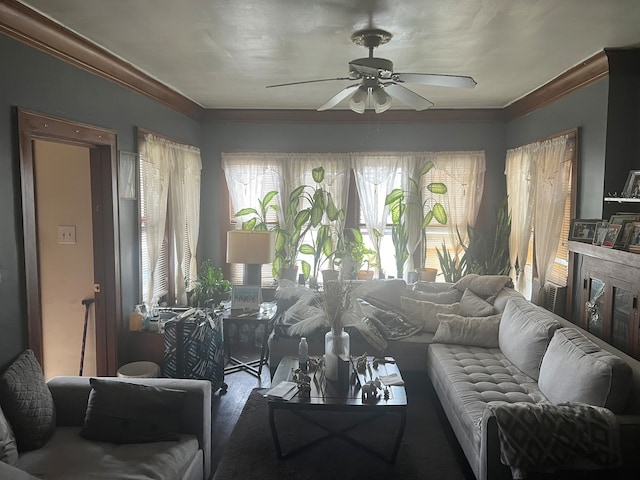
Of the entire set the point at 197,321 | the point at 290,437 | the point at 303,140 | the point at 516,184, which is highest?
the point at 303,140

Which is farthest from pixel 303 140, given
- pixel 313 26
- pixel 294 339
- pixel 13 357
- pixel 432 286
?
pixel 13 357

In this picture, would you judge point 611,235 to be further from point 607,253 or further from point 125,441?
point 125,441

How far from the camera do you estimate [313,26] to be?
10.3 feet

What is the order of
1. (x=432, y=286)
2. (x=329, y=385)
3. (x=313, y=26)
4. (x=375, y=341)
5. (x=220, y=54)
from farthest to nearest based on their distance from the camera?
(x=432, y=286), (x=375, y=341), (x=220, y=54), (x=329, y=385), (x=313, y=26)

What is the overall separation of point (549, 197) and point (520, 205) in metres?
0.85

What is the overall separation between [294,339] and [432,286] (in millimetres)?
1684

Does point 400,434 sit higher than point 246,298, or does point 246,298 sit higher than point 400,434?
point 246,298

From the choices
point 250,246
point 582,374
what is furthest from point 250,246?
point 582,374

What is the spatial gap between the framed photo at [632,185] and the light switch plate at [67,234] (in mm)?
4192

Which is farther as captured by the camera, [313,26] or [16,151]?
[313,26]

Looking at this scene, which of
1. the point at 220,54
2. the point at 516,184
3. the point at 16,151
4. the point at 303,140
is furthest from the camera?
the point at 303,140

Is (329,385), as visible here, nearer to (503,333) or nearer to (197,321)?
(197,321)

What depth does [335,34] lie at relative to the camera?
3.30 metres

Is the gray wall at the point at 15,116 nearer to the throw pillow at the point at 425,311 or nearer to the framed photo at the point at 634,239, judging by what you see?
the throw pillow at the point at 425,311
